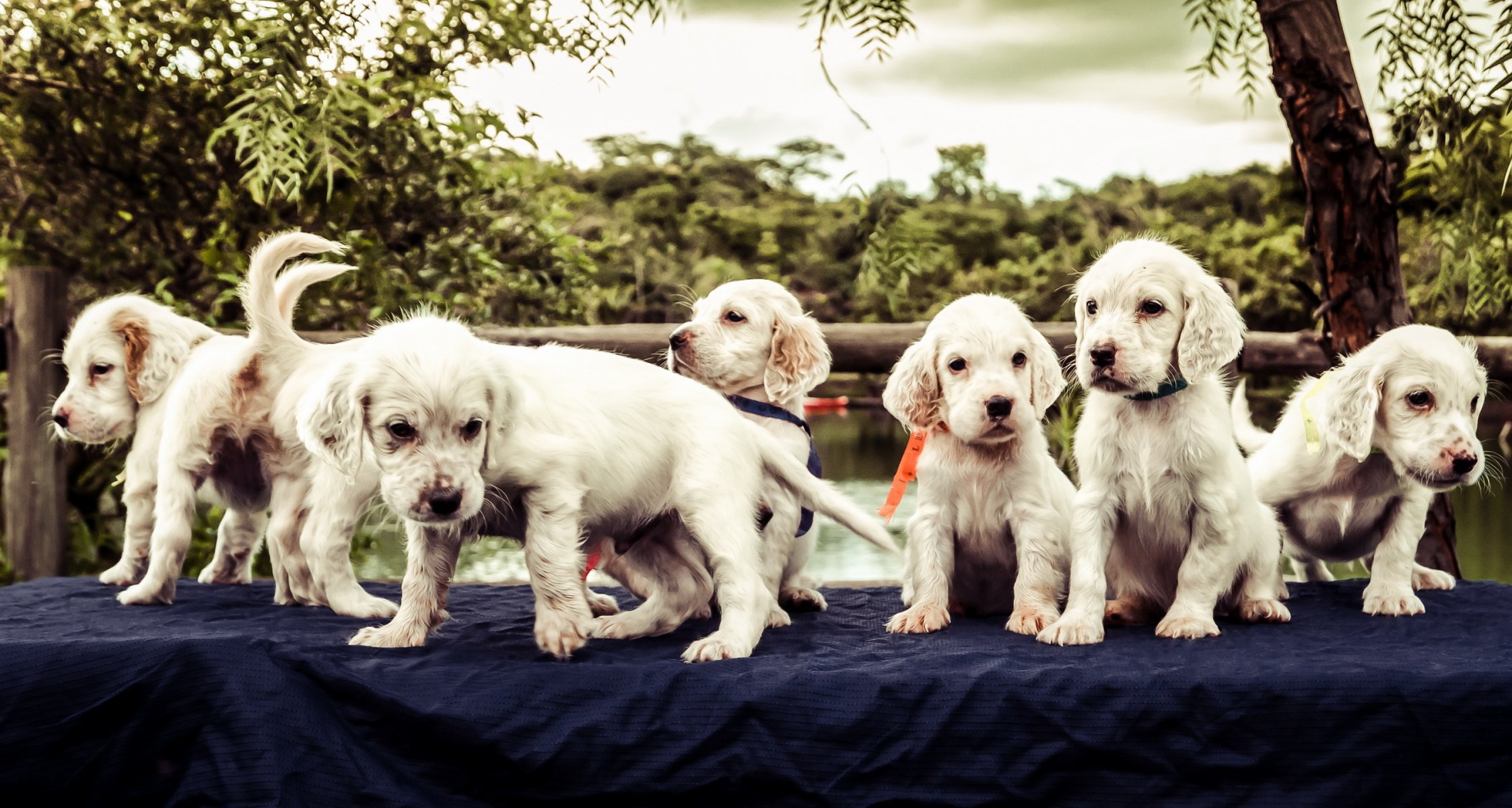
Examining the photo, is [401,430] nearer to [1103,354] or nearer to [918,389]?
[918,389]

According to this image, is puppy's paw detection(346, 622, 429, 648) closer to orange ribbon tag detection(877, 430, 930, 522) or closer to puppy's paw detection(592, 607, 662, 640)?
puppy's paw detection(592, 607, 662, 640)

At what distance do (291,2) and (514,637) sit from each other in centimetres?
185

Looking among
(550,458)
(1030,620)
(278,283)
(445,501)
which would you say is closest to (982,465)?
(1030,620)

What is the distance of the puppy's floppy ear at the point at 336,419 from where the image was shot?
265 centimetres

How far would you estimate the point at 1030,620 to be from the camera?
10.4ft

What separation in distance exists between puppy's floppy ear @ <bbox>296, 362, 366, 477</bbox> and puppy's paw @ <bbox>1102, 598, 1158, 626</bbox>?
2.12 meters

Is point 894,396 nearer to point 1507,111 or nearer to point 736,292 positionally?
point 736,292

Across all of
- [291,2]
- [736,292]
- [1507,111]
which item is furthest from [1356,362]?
[291,2]

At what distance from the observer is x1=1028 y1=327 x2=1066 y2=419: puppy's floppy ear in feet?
10.9

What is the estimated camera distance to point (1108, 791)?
2506mm

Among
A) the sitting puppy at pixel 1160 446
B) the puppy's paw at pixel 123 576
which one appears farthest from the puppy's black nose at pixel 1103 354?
the puppy's paw at pixel 123 576

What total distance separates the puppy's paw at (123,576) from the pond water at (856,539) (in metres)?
2.35

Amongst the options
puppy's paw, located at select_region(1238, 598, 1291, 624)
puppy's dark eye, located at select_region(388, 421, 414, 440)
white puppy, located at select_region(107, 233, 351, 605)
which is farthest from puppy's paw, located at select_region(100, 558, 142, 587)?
puppy's paw, located at select_region(1238, 598, 1291, 624)

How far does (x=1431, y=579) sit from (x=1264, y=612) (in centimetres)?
106
